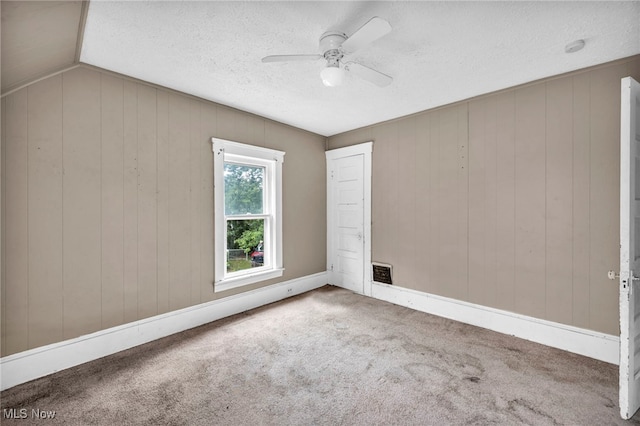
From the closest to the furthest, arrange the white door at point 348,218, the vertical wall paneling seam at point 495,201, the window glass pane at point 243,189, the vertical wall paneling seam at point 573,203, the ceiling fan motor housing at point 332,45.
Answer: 1. the ceiling fan motor housing at point 332,45
2. the vertical wall paneling seam at point 573,203
3. the vertical wall paneling seam at point 495,201
4. the window glass pane at point 243,189
5. the white door at point 348,218

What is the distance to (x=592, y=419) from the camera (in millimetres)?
1749

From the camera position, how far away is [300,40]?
2023mm

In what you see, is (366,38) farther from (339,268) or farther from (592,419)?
(339,268)

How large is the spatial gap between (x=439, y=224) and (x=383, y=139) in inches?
56.5

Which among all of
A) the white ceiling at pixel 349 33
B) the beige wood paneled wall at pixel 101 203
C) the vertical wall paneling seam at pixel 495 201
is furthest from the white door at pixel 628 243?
the beige wood paneled wall at pixel 101 203

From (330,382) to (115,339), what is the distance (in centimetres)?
199

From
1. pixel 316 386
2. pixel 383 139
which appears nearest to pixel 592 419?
pixel 316 386

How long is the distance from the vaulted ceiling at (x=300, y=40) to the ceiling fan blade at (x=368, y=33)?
0.57 feet

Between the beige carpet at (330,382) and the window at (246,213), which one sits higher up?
the window at (246,213)

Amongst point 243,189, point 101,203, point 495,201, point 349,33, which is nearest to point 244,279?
point 243,189

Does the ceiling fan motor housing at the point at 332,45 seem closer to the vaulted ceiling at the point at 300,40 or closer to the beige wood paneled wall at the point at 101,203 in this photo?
the vaulted ceiling at the point at 300,40

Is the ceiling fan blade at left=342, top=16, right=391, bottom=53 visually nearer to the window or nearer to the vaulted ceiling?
the vaulted ceiling

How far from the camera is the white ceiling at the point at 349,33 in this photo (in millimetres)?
1715

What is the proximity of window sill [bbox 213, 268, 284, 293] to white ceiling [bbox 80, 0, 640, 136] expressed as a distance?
2.12m
